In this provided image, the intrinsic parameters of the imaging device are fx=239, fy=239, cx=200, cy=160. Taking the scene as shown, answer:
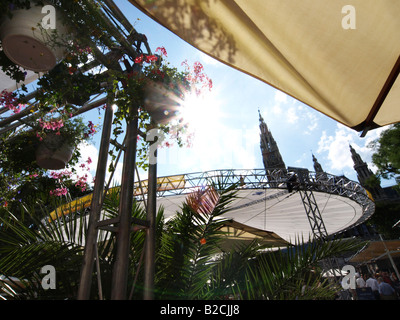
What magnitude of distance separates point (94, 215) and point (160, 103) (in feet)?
3.11

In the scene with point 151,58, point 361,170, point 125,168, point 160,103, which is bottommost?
point 125,168

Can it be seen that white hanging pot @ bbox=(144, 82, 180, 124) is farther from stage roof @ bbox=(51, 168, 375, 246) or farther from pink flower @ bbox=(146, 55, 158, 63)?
stage roof @ bbox=(51, 168, 375, 246)

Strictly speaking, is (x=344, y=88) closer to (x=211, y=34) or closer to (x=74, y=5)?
(x=211, y=34)

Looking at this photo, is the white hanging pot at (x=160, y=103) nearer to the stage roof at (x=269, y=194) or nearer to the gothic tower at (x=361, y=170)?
the stage roof at (x=269, y=194)

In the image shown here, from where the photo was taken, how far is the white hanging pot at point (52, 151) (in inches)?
110

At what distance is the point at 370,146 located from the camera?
77.6 feet

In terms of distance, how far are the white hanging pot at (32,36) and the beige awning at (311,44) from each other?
65 centimetres

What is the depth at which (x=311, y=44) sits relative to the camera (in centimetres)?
154

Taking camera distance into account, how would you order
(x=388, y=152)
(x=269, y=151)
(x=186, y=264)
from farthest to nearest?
(x=269, y=151) < (x=388, y=152) < (x=186, y=264)

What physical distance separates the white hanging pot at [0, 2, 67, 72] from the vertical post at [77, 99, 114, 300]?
1.72 ft

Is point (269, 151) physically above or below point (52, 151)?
above

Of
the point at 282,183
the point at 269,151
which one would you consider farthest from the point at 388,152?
the point at 269,151

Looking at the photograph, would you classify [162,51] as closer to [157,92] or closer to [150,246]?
[157,92]
